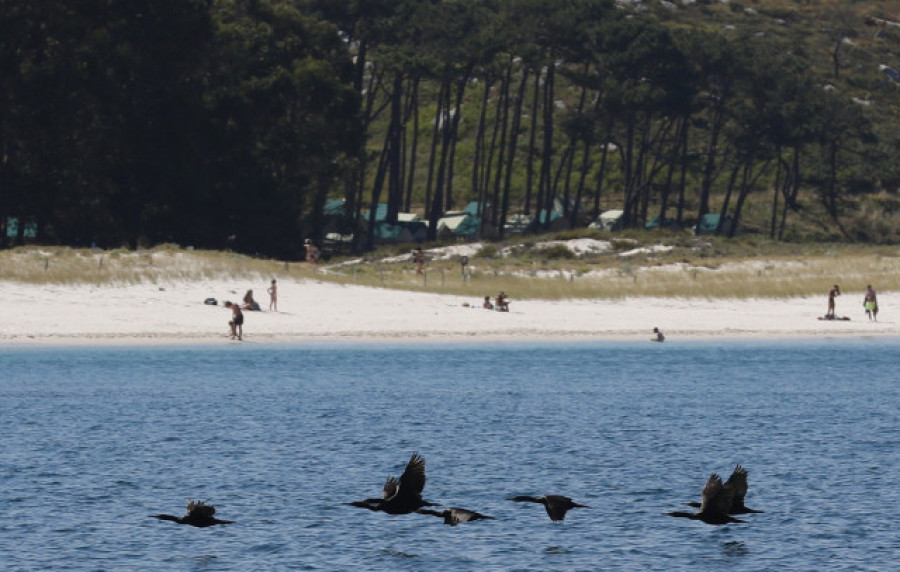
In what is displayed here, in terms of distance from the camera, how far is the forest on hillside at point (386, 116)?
73.0m

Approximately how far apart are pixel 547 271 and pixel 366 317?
61.5ft

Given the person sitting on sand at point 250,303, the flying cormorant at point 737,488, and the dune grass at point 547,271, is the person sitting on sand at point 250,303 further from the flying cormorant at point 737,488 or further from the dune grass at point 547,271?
the flying cormorant at point 737,488

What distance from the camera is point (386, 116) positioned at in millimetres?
155375

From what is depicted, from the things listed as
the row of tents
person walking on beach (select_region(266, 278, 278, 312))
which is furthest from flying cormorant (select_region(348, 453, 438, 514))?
the row of tents

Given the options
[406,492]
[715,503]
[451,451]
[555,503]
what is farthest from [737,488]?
[451,451]

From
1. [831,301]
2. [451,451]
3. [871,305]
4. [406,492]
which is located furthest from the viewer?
[871,305]

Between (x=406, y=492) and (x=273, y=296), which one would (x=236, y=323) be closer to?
(x=273, y=296)

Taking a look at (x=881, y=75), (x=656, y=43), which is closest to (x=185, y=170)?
(x=656, y=43)

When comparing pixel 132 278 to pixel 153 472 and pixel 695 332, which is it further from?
pixel 153 472

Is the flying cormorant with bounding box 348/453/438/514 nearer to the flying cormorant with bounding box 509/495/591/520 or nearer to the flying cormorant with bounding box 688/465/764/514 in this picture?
the flying cormorant with bounding box 509/495/591/520

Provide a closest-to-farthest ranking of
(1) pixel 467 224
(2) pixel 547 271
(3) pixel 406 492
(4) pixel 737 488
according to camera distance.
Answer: (3) pixel 406 492 < (4) pixel 737 488 < (2) pixel 547 271 < (1) pixel 467 224

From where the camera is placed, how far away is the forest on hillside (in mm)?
73000

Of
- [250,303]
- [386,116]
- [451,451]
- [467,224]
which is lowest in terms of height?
[451,451]

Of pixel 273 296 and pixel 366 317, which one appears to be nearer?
pixel 273 296
